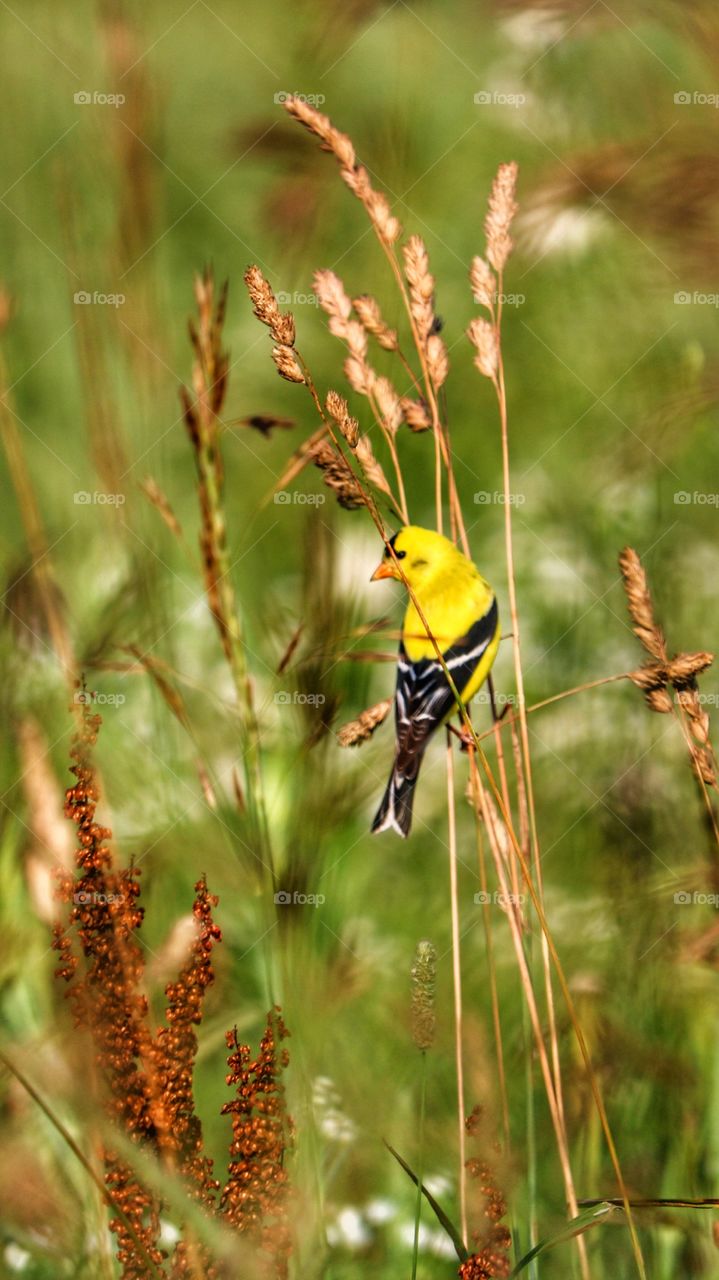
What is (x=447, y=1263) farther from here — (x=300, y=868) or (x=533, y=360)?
(x=533, y=360)

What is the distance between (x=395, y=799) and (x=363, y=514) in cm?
57

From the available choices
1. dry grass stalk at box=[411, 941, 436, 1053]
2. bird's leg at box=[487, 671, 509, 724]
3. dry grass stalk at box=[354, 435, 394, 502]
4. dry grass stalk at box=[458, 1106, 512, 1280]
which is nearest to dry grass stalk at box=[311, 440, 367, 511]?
dry grass stalk at box=[354, 435, 394, 502]

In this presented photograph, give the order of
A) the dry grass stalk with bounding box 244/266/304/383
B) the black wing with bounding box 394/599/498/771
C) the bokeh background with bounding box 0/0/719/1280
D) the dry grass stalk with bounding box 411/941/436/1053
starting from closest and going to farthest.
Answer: the dry grass stalk with bounding box 244/266/304/383 → the dry grass stalk with bounding box 411/941/436/1053 → the black wing with bounding box 394/599/498/771 → the bokeh background with bounding box 0/0/719/1280

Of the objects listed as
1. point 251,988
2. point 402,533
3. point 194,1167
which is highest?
point 402,533

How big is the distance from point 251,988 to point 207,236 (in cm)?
141

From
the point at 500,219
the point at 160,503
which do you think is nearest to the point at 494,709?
the point at 160,503

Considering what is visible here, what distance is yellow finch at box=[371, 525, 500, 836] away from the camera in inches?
57.9

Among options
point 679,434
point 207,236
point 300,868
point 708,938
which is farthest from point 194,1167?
point 207,236

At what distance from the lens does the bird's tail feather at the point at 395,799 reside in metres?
1.50

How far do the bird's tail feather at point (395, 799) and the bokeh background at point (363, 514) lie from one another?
56 millimetres

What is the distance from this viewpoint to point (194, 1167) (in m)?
1.18

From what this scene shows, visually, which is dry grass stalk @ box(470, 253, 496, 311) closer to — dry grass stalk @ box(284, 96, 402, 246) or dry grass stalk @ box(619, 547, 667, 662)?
dry grass stalk @ box(284, 96, 402, 246)

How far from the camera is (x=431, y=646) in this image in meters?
1.53

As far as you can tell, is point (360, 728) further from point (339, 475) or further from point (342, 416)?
point (342, 416)
